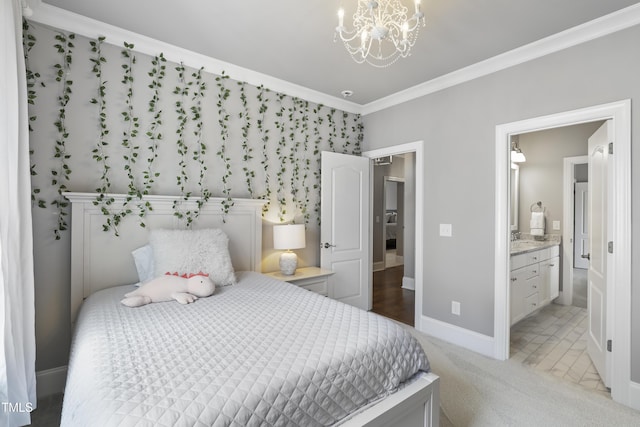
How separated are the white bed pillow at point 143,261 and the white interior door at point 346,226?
1792 millimetres

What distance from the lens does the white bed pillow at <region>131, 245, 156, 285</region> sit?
7.57 ft

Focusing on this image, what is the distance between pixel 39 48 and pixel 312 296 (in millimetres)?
2551

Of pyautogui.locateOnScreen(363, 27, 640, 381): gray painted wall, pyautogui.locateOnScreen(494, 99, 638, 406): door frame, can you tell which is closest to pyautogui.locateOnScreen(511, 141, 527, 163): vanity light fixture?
pyautogui.locateOnScreen(363, 27, 640, 381): gray painted wall

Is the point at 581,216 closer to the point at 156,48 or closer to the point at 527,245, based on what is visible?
the point at 527,245

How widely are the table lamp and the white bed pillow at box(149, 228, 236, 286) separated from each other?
77cm

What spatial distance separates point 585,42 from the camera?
230 cm

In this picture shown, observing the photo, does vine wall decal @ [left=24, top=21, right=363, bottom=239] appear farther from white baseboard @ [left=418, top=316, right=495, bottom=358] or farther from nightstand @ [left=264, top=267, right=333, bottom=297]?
white baseboard @ [left=418, top=316, right=495, bottom=358]

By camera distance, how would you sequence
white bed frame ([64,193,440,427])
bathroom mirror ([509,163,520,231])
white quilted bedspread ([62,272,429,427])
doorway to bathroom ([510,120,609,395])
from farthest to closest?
bathroom mirror ([509,163,520,231]) → doorway to bathroom ([510,120,609,395]) → white bed frame ([64,193,440,427]) → white quilted bedspread ([62,272,429,427])

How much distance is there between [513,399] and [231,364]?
2.10 metres

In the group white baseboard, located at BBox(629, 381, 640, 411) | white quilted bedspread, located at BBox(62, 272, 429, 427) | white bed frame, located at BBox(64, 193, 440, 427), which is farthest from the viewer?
white baseboard, located at BBox(629, 381, 640, 411)

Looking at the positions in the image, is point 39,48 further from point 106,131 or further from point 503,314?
point 503,314

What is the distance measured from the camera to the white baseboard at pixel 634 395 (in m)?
2.04

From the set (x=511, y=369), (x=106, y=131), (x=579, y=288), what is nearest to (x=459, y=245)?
(x=511, y=369)

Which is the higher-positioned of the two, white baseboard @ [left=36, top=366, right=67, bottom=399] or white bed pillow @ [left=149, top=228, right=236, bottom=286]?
white bed pillow @ [left=149, top=228, right=236, bottom=286]
